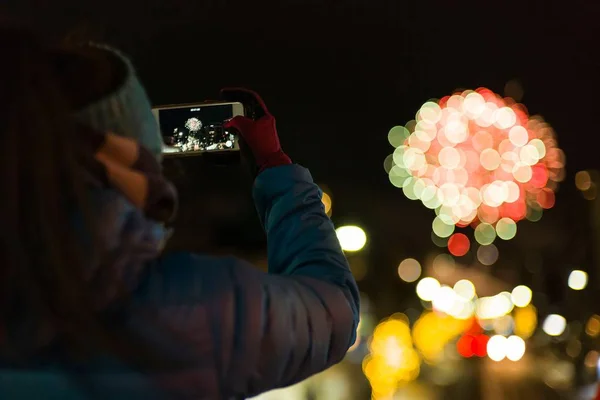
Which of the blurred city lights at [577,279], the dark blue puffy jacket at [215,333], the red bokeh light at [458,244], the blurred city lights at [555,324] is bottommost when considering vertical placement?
the red bokeh light at [458,244]

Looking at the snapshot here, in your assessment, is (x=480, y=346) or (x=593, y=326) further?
(x=480, y=346)

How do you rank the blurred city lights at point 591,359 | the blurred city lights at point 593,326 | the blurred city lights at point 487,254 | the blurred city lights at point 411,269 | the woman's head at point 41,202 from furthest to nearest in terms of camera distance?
the blurred city lights at point 411,269 < the blurred city lights at point 487,254 < the blurred city lights at point 593,326 < the blurred city lights at point 591,359 < the woman's head at point 41,202

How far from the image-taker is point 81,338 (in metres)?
1.19

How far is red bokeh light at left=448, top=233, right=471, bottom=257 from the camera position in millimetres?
47938

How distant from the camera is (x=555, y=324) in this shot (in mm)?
22734

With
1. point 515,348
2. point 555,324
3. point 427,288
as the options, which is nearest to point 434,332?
point 427,288

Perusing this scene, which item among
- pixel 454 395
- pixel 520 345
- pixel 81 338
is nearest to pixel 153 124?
pixel 81 338

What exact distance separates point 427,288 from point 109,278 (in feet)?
161

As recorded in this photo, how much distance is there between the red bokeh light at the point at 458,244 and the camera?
47.9 metres

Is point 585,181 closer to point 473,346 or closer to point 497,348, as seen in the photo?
point 497,348

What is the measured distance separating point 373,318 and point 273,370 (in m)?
35.7

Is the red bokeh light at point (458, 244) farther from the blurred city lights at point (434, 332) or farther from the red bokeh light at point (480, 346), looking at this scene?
the red bokeh light at point (480, 346)

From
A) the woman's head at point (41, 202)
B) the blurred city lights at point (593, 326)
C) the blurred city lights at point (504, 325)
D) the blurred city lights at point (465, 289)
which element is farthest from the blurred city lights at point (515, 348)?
the woman's head at point (41, 202)

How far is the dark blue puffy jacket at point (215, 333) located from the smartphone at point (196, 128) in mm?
941
